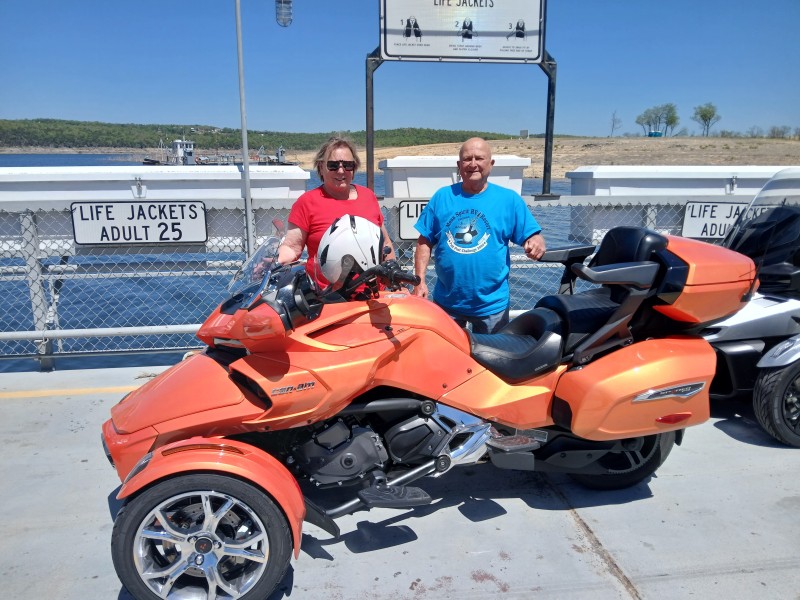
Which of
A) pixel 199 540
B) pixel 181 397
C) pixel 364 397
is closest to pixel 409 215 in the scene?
pixel 364 397

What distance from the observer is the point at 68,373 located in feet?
16.5

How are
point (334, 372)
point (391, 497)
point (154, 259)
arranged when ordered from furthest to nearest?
1. point (154, 259)
2. point (391, 497)
3. point (334, 372)

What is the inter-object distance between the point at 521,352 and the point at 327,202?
1.46 metres

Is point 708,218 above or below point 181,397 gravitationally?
above

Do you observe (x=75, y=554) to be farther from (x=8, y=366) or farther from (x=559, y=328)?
(x=8, y=366)

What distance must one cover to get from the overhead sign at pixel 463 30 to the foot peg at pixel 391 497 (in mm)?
4471

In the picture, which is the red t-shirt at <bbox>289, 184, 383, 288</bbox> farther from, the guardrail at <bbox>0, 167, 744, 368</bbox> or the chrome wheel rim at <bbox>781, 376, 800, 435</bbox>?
the chrome wheel rim at <bbox>781, 376, 800, 435</bbox>

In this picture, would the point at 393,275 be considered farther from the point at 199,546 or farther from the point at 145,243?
the point at 145,243

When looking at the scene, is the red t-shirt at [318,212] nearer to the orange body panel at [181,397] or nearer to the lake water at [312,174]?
the lake water at [312,174]

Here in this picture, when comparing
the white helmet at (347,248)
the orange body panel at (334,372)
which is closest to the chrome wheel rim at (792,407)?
the orange body panel at (334,372)

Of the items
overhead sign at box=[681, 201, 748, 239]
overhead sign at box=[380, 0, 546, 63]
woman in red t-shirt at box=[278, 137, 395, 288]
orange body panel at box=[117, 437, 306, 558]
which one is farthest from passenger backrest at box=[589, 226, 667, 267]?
overhead sign at box=[380, 0, 546, 63]

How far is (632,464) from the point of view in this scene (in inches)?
127

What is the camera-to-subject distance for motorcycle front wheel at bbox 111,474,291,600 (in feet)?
7.25

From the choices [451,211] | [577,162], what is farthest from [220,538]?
[577,162]
